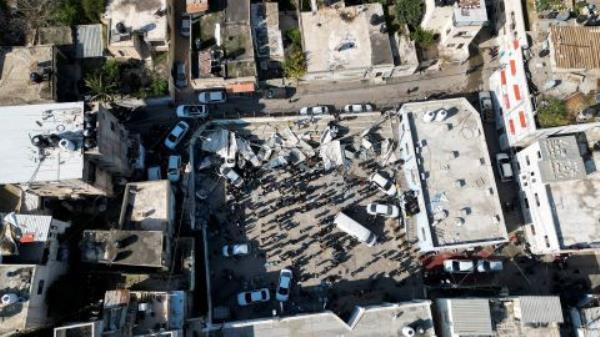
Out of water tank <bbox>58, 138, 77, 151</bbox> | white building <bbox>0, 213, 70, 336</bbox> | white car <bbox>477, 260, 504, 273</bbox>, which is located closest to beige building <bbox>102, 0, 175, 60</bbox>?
water tank <bbox>58, 138, 77, 151</bbox>

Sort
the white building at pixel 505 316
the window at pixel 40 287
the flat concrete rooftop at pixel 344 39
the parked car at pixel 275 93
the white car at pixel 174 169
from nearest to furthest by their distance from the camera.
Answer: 1. the window at pixel 40 287
2. the white building at pixel 505 316
3. the white car at pixel 174 169
4. the flat concrete rooftop at pixel 344 39
5. the parked car at pixel 275 93

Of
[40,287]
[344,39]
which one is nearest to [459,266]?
[344,39]

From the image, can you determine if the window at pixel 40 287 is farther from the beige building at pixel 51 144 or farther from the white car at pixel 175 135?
the white car at pixel 175 135

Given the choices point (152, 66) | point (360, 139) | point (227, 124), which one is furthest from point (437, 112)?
point (152, 66)

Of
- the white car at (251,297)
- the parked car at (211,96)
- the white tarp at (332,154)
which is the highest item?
the parked car at (211,96)

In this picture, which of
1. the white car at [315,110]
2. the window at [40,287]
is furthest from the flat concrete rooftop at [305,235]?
the window at [40,287]

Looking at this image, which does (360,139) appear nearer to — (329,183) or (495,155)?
(329,183)

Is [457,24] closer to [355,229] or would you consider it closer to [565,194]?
[565,194]
